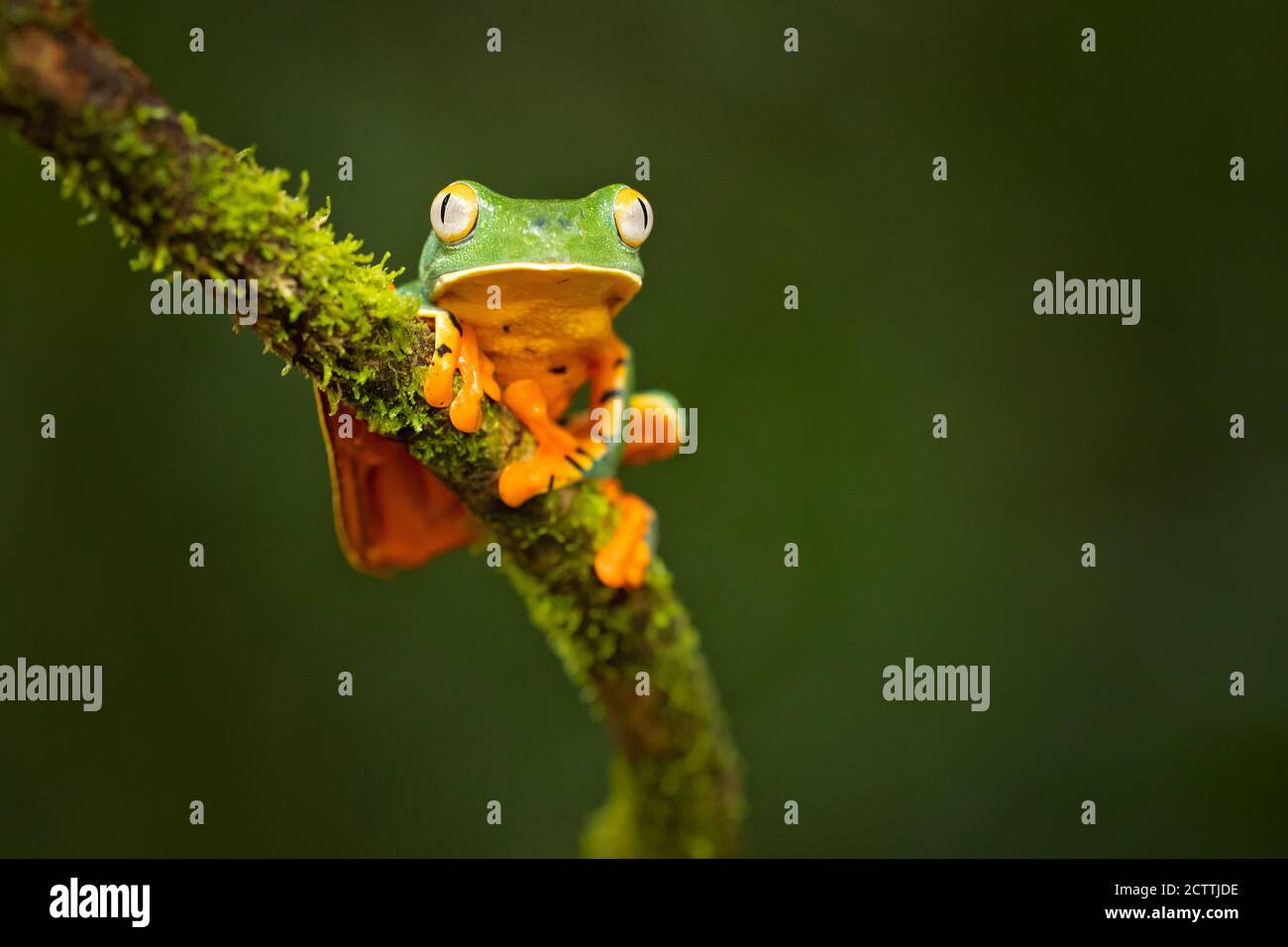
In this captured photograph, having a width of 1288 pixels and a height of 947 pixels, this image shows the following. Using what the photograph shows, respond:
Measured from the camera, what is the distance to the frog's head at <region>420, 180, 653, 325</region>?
2289mm

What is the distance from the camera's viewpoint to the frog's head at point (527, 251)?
2.29m

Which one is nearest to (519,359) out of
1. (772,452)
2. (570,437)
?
(570,437)

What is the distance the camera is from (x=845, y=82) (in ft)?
18.1

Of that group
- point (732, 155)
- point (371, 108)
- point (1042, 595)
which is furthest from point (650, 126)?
point (1042, 595)

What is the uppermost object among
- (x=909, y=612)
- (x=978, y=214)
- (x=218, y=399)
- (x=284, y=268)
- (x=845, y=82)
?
(x=845, y=82)

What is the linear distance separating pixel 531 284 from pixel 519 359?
26 cm

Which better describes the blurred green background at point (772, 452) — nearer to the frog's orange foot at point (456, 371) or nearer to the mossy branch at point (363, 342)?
the mossy branch at point (363, 342)

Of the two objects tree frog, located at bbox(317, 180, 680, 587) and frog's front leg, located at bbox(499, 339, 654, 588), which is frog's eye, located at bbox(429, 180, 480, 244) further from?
frog's front leg, located at bbox(499, 339, 654, 588)

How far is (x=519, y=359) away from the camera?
2.54 meters

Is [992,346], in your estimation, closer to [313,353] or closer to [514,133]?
[514,133]

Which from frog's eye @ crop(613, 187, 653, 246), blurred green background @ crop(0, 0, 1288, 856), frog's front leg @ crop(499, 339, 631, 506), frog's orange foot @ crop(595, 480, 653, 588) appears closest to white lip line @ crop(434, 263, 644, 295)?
frog's eye @ crop(613, 187, 653, 246)

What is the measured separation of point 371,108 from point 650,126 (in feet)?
4.52

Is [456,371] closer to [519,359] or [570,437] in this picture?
[519,359]

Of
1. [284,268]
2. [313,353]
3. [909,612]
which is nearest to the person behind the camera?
[284,268]
